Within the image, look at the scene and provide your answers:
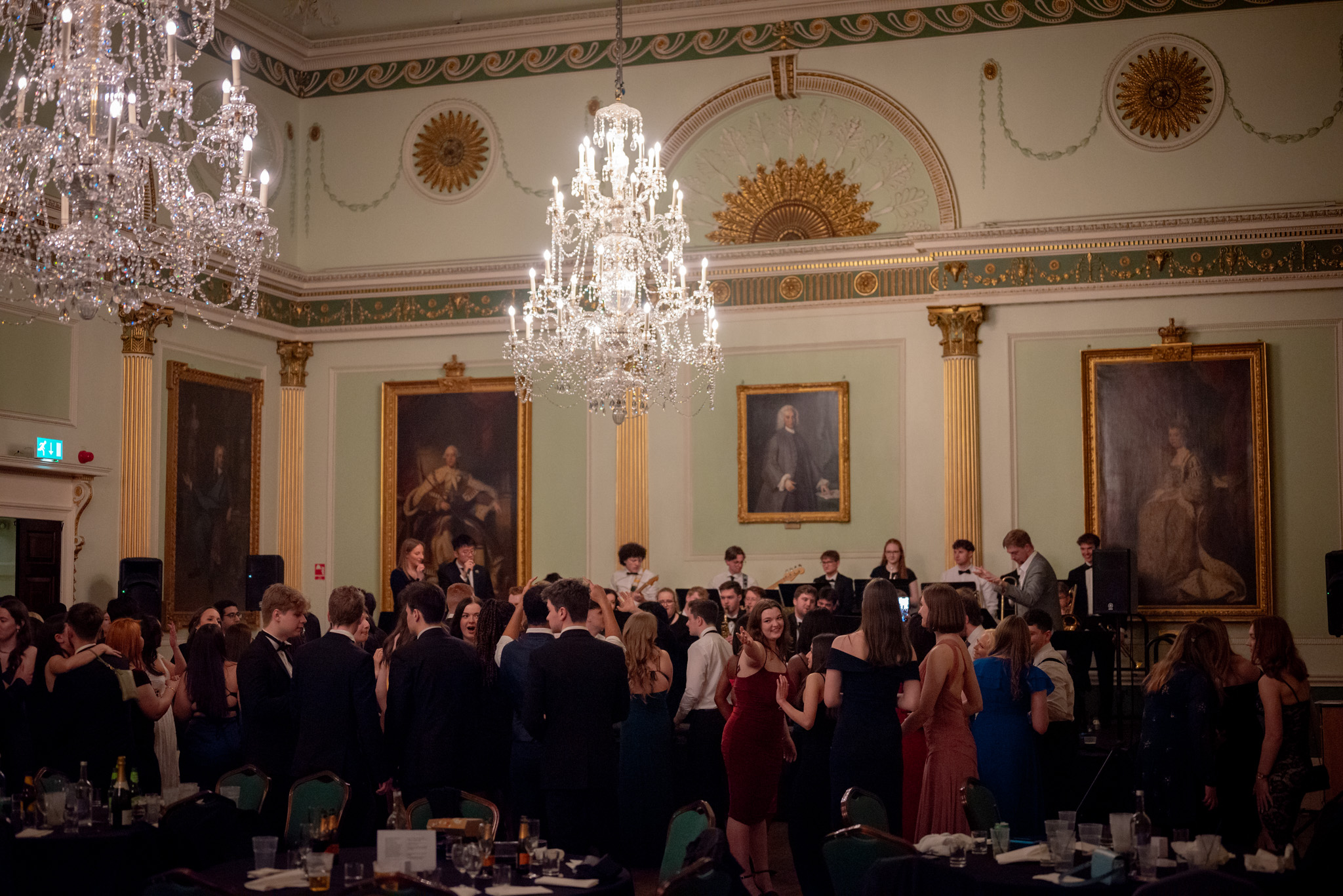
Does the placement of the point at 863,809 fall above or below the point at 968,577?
below

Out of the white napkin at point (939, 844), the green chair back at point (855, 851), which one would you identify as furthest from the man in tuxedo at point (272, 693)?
the white napkin at point (939, 844)

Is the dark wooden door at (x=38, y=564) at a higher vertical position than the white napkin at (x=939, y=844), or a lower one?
higher

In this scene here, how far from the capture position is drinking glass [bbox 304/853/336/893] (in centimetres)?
443

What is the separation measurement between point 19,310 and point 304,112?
5.21 metres

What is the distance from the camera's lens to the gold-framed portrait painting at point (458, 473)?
48.3 feet

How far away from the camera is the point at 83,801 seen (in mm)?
5523

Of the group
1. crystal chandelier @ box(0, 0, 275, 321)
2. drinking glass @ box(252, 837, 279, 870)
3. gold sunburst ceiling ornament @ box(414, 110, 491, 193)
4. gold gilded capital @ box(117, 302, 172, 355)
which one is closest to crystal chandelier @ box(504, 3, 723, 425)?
crystal chandelier @ box(0, 0, 275, 321)

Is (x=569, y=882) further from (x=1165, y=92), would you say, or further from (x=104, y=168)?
(x=1165, y=92)

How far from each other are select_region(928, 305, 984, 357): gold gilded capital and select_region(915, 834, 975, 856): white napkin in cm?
876

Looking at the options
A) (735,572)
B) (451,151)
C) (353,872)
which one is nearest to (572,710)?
(353,872)

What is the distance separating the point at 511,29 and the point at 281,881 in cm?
1222

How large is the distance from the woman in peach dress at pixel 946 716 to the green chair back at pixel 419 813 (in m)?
2.24

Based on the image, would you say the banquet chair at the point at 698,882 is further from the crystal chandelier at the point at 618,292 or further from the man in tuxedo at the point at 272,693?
the crystal chandelier at the point at 618,292

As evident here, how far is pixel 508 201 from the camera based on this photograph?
15.1 m
